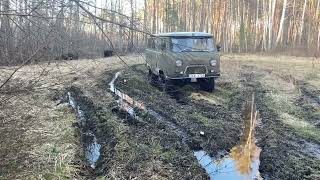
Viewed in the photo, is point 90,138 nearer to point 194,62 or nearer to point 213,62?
point 194,62

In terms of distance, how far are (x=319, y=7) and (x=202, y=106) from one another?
1366 inches

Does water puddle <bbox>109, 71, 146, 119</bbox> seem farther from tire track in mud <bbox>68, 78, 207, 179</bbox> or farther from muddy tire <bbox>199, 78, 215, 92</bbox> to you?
muddy tire <bbox>199, 78, 215, 92</bbox>

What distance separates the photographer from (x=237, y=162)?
7.50m

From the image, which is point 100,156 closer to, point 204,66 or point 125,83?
point 204,66

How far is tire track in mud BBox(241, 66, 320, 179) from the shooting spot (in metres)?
6.79

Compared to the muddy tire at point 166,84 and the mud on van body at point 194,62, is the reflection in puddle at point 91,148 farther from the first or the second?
the muddy tire at point 166,84

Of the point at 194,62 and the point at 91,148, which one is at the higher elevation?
the point at 194,62

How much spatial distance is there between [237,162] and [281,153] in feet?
2.86

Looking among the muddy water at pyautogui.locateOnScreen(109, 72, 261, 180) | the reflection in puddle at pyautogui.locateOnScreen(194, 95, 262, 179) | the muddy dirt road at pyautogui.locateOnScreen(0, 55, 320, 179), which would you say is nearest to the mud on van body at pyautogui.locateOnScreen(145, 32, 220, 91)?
the muddy dirt road at pyautogui.locateOnScreen(0, 55, 320, 179)

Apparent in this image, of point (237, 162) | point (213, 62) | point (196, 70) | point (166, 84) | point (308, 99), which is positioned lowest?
point (237, 162)

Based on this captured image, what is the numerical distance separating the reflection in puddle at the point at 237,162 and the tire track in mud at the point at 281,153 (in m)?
0.15

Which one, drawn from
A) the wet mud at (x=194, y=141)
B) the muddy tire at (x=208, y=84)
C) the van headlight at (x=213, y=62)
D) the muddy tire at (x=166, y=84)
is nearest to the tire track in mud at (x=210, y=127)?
the wet mud at (x=194, y=141)

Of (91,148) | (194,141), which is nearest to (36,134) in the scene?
(91,148)

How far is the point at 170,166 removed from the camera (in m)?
6.79
